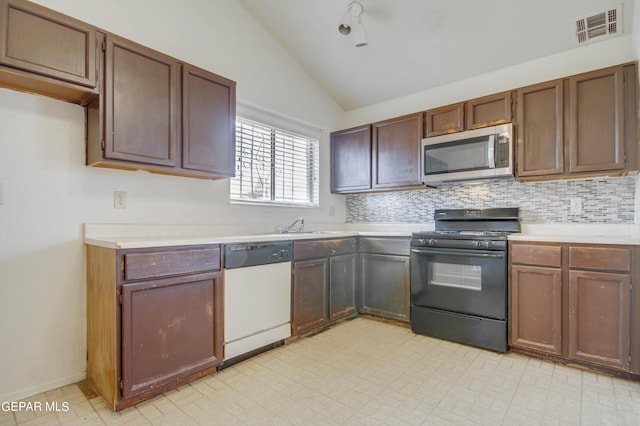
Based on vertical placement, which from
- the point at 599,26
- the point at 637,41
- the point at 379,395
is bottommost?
the point at 379,395

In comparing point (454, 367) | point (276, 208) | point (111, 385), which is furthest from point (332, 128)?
point (111, 385)

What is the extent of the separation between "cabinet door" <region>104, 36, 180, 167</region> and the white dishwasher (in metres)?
0.85

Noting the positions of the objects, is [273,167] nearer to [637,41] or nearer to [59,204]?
[59,204]

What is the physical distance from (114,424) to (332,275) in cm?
202

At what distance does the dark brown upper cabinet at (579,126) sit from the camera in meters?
2.44

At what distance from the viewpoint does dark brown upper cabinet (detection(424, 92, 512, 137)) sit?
294 centimetres

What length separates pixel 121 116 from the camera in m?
2.10

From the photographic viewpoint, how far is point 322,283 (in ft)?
10.4

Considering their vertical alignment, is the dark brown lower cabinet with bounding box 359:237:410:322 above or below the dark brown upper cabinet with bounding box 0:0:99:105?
below

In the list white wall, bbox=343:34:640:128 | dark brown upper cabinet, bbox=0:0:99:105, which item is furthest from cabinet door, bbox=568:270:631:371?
dark brown upper cabinet, bbox=0:0:99:105

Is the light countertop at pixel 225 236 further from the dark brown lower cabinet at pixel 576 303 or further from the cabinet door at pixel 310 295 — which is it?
the cabinet door at pixel 310 295

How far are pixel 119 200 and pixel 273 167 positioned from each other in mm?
1556

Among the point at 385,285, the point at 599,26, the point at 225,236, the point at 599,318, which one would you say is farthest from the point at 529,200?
the point at 225,236

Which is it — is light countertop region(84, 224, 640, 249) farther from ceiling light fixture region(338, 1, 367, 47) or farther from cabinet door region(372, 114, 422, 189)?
ceiling light fixture region(338, 1, 367, 47)
